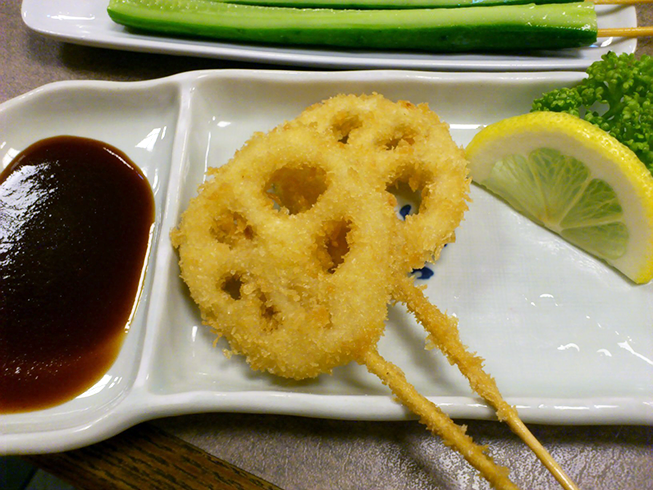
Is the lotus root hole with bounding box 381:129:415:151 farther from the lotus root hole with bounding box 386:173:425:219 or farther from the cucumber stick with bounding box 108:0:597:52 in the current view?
the cucumber stick with bounding box 108:0:597:52

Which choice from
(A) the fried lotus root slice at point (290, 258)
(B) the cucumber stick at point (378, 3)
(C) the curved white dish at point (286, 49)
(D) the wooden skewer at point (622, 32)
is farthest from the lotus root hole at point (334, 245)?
(D) the wooden skewer at point (622, 32)

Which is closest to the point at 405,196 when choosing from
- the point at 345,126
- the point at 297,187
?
the point at 345,126

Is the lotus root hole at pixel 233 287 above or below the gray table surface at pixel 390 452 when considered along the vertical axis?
above

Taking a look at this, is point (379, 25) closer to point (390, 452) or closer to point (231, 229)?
point (231, 229)

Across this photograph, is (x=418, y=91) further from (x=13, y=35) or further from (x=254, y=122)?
(x=13, y=35)

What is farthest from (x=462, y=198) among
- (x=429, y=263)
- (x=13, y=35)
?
(x=13, y=35)

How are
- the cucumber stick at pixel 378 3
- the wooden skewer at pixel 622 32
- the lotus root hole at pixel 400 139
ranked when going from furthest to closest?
the cucumber stick at pixel 378 3, the wooden skewer at pixel 622 32, the lotus root hole at pixel 400 139

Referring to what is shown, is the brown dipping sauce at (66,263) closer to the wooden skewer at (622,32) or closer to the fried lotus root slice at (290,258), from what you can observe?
the fried lotus root slice at (290,258)
